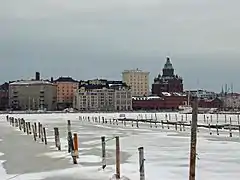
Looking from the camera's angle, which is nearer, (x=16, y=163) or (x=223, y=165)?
(x=223, y=165)

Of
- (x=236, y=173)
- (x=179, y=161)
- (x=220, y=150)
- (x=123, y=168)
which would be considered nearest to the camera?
(x=236, y=173)

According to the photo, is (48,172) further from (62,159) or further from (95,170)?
(62,159)

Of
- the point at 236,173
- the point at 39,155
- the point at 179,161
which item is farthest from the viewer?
the point at 39,155

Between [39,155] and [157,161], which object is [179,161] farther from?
[39,155]

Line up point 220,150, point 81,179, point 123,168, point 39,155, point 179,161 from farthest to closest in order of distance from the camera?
point 220,150 → point 39,155 → point 179,161 → point 123,168 → point 81,179

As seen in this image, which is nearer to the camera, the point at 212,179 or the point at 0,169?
the point at 212,179

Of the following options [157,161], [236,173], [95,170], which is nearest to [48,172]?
[95,170]

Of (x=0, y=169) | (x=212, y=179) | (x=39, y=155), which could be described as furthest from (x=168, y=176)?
(x=39, y=155)

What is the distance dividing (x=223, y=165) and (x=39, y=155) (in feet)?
29.5

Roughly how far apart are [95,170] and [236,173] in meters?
4.82

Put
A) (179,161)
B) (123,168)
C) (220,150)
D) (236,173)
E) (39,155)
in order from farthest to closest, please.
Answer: (220,150), (39,155), (179,161), (123,168), (236,173)

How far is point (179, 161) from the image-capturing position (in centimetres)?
2080

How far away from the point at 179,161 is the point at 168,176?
4161 millimetres

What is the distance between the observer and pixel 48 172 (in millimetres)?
17922
